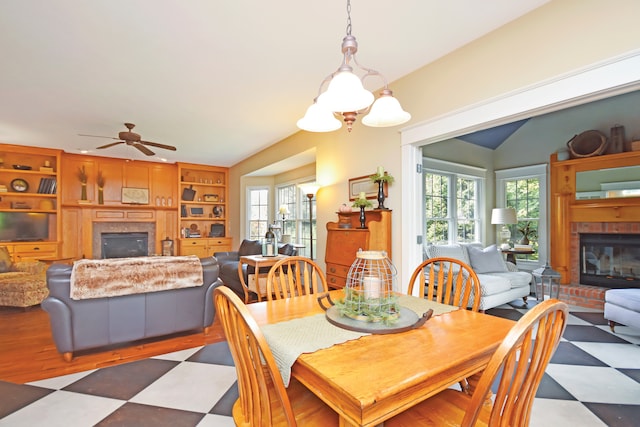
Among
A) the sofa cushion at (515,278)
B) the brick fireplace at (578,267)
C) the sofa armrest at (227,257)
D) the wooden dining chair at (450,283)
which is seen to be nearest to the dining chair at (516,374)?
the wooden dining chair at (450,283)

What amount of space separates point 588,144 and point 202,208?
780 centimetres

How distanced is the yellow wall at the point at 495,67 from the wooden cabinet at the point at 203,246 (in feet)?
15.0

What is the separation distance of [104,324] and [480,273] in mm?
4348

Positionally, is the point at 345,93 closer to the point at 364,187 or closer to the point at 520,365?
the point at 520,365

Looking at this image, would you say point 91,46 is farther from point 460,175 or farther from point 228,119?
point 460,175

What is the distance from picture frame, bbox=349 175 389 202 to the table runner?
2008mm

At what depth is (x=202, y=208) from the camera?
7.98m

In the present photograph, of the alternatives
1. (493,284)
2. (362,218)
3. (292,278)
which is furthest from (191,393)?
(493,284)

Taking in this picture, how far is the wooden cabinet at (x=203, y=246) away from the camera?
7336 mm

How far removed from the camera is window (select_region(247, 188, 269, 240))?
7.47 m

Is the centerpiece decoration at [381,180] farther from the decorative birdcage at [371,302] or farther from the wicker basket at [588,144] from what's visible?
the wicker basket at [588,144]

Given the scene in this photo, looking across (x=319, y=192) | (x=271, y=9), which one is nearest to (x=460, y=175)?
(x=319, y=192)

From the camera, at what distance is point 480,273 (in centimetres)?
422

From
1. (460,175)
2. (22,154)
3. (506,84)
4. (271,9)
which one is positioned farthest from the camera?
(22,154)
